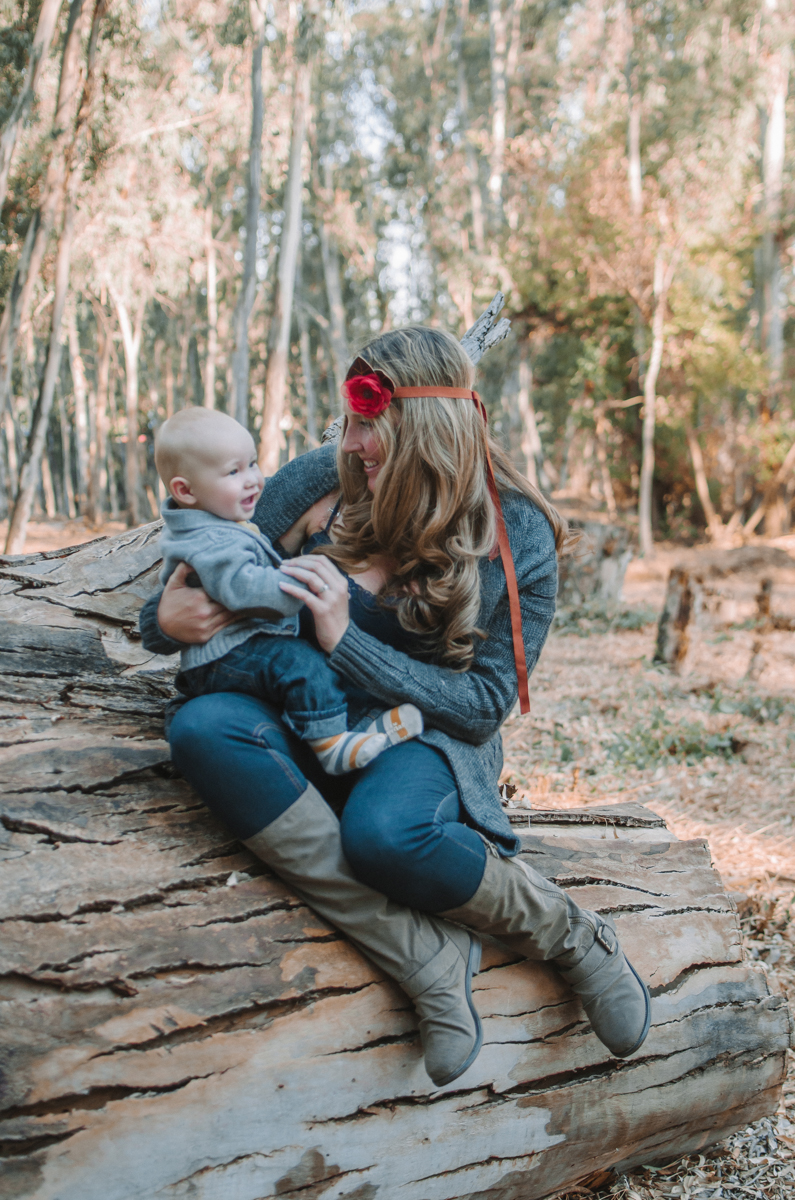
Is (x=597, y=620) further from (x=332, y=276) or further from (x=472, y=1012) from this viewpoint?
(x=332, y=276)

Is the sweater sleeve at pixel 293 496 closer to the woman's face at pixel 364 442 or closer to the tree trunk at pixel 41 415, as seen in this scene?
the woman's face at pixel 364 442

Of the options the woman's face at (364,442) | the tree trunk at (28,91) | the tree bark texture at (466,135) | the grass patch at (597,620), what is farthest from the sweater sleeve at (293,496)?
the tree bark texture at (466,135)

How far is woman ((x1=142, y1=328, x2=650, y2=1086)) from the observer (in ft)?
5.10

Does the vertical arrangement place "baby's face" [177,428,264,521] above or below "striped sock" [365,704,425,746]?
above

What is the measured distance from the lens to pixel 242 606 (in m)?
1.68

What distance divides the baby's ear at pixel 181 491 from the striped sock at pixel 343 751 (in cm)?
60

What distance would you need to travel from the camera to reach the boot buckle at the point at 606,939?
1.75 metres

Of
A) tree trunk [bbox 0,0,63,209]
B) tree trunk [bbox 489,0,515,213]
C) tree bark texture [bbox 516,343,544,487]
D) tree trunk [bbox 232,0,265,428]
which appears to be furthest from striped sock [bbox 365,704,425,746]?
tree trunk [bbox 489,0,515,213]

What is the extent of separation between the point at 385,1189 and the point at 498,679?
1009 mm

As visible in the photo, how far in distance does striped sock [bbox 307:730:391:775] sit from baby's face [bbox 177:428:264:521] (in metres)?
0.54

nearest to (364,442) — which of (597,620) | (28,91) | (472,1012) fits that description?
(472,1012)

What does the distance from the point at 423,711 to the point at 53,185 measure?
957 centimetres

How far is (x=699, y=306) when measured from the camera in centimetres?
1331

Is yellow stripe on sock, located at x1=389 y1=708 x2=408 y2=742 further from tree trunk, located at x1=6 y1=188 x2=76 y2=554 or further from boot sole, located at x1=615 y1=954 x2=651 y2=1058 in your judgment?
tree trunk, located at x1=6 y1=188 x2=76 y2=554
